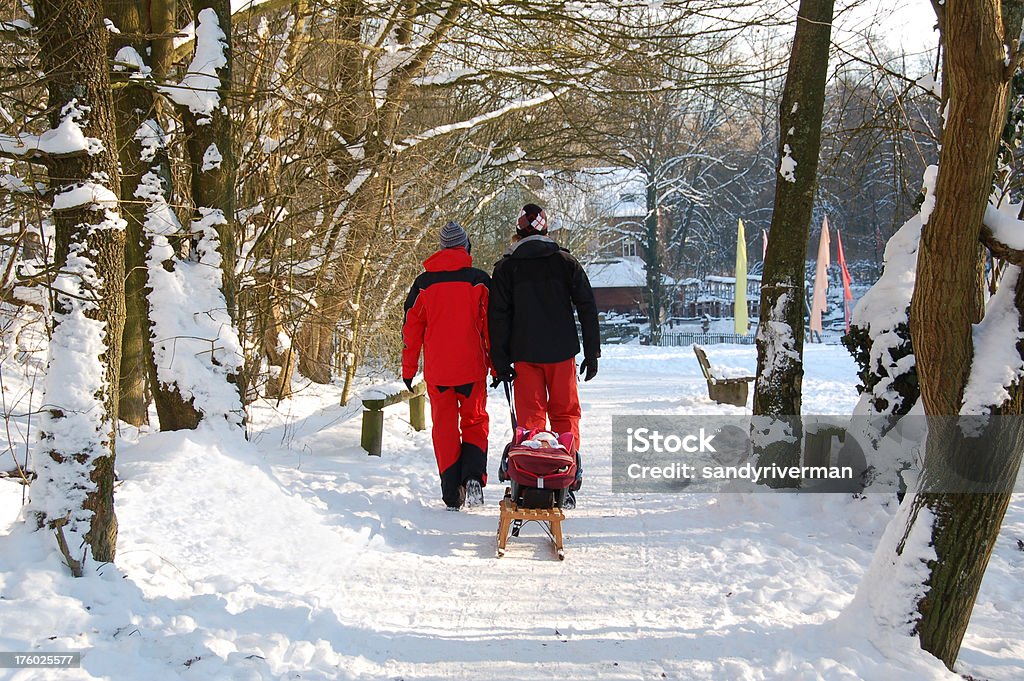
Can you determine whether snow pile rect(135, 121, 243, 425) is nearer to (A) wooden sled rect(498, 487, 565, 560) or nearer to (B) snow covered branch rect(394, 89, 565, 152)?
(A) wooden sled rect(498, 487, 565, 560)

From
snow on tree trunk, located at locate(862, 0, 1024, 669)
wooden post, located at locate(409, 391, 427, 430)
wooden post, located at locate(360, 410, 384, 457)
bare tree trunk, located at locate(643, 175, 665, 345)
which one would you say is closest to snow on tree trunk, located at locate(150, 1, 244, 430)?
wooden post, located at locate(360, 410, 384, 457)

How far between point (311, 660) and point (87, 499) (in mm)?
→ 1339

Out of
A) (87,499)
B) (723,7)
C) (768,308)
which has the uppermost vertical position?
(723,7)

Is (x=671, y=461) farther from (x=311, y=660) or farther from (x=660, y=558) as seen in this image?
(x=311, y=660)

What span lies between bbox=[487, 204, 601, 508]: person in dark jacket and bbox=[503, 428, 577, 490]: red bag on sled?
63 centimetres

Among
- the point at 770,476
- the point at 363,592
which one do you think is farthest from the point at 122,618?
the point at 770,476

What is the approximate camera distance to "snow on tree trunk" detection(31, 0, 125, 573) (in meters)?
3.63

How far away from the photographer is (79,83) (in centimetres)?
369

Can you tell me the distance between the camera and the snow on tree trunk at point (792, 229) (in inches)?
238

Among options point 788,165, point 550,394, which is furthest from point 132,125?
point 788,165

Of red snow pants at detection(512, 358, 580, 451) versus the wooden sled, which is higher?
red snow pants at detection(512, 358, 580, 451)

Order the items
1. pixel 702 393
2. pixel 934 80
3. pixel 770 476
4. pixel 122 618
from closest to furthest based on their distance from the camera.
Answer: pixel 122 618
pixel 934 80
pixel 770 476
pixel 702 393

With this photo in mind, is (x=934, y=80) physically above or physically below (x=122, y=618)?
above

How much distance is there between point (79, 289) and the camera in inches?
146
